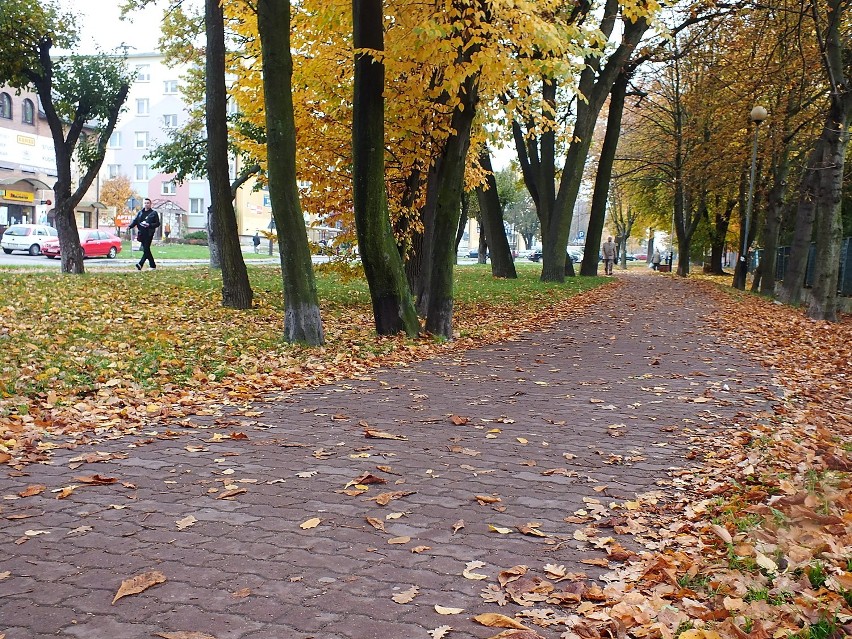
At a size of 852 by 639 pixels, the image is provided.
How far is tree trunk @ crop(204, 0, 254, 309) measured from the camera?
14.0 metres

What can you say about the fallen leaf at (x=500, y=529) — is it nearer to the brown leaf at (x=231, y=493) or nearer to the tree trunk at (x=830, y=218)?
the brown leaf at (x=231, y=493)

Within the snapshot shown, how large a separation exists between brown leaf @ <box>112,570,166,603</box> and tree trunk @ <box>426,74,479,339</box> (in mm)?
8841

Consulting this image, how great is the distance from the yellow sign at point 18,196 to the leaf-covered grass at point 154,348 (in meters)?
35.5

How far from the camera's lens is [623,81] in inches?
1138

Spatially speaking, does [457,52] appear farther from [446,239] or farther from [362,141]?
[446,239]

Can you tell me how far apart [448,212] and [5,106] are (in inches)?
1835

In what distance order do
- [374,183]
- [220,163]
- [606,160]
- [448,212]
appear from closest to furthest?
[374,183]
[448,212]
[220,163]
[606,160]

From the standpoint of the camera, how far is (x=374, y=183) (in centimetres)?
1120

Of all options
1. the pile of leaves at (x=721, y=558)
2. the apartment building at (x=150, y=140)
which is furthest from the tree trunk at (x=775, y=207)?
the apartment building at (x=150, y=140)

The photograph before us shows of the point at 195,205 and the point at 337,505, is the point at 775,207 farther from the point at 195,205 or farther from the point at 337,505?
the point at 195,205

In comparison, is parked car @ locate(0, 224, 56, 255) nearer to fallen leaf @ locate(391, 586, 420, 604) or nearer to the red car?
the red car

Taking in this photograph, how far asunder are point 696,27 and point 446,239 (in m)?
13.3

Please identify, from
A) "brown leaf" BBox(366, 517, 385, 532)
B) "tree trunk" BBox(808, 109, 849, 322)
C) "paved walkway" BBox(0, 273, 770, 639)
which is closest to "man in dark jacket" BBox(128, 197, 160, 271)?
"paved walkway" BBox(0, 273, 770, 639)

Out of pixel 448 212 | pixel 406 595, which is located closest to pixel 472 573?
pixel 406 595
